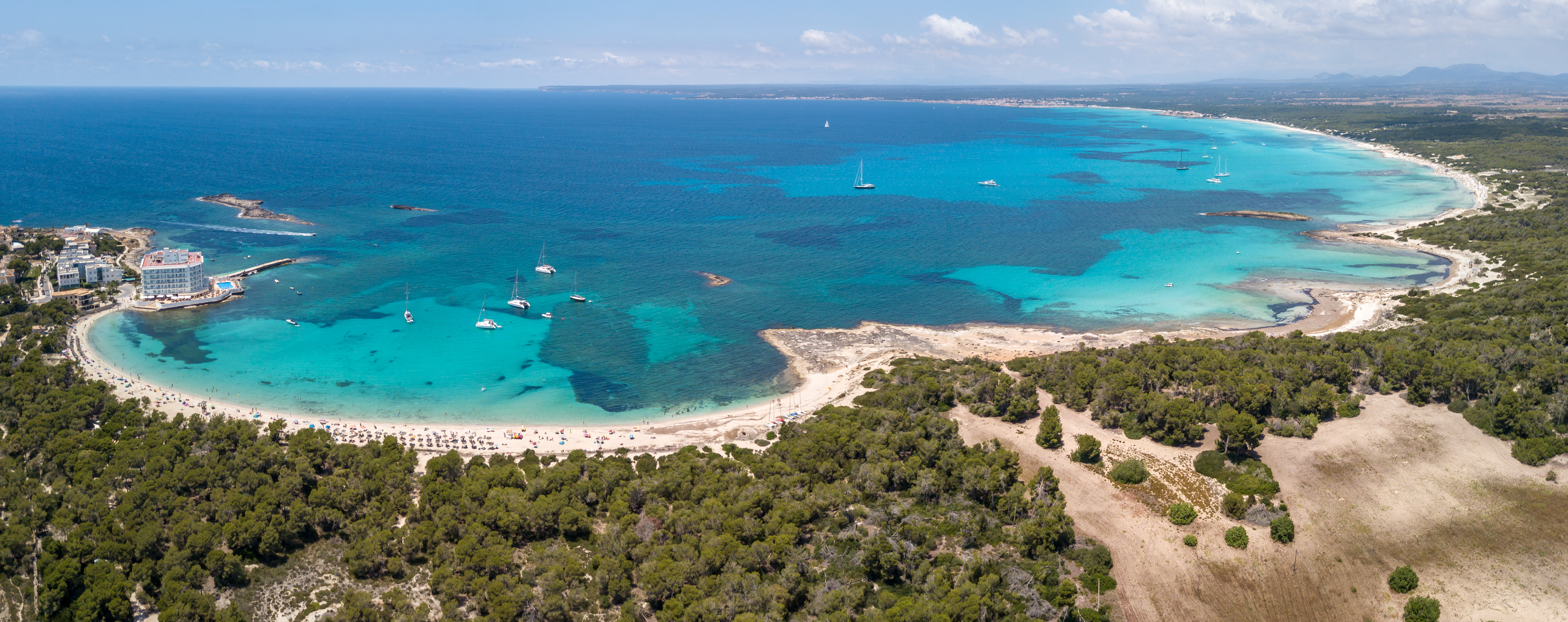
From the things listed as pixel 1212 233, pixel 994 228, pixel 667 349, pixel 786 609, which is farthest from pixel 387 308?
pixel 1212 233

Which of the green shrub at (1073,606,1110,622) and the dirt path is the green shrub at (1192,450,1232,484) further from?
the green shrub at (1073,606,1110,622)

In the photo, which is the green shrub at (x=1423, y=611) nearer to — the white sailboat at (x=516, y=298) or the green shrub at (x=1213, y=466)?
the green shrub at (x=1213, y=466)

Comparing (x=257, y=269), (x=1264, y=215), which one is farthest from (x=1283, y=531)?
(x=1264, y=215)

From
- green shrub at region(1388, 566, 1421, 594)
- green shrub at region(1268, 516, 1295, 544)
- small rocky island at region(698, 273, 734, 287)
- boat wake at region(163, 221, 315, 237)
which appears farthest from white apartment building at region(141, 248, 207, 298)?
green shrub at region(1388, 566, 1421, 594)

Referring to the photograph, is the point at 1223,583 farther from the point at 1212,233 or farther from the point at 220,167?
the point at 220,167

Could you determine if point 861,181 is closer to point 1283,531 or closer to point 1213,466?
point 1213,466

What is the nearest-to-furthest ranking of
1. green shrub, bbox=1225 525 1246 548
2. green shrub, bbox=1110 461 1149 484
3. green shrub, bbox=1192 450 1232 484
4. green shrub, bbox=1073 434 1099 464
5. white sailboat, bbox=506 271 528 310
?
1. green shrub, bbox=1225 525 1246 548
2. green shrub, bbox=1110 461 1149 484
3. green shrub, bbox=1192 450 1232 484
4. green shrub, bbox=1073 434 1099 464
5. white sailboat, bbox=506 271 528 310

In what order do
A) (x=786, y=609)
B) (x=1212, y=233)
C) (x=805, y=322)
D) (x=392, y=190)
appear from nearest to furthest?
(x=786, y=609)
(x=805, y=322)
(x=1212, y=233)
(x=392, y=190)
